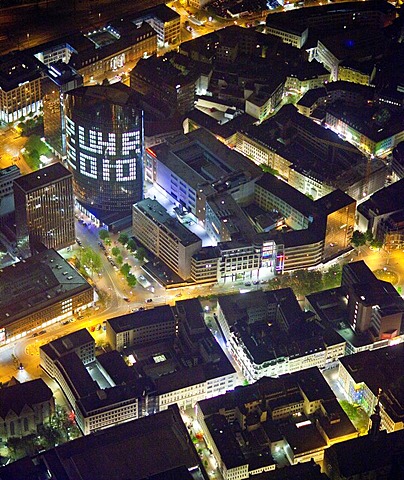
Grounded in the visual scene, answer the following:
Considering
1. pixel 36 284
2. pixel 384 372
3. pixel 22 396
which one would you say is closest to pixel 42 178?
pixel 36 284

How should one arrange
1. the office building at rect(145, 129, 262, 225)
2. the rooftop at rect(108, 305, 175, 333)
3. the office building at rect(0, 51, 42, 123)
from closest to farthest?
the rooftop at rect(108, 305, 175, 333) → the office building at rect(145, 129, 262, 225) → the office building at rect(0, 51, 42, 123)

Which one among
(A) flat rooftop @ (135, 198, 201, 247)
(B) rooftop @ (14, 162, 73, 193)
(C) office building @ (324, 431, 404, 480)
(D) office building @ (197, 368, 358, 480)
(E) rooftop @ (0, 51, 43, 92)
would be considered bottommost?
(D) office building @ (197, 368, 358, 480)

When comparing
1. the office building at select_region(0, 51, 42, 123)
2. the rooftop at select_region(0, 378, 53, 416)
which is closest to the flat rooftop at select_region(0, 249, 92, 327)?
the rooftop at select_region(0, 378, 53, 416)

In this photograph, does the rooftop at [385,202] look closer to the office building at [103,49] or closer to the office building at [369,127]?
the office building at [369,127]

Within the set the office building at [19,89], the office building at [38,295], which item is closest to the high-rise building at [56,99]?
the office building at [19,89]

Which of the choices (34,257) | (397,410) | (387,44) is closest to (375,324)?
(397,410)

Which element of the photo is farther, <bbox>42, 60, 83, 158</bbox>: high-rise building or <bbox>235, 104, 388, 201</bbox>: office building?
<bbox>42, 60, 83, 158</bbox>: high-rise building

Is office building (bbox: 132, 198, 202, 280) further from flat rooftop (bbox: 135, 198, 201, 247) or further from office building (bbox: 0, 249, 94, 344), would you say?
office building (bbox: 0, 249, 94, 344)
